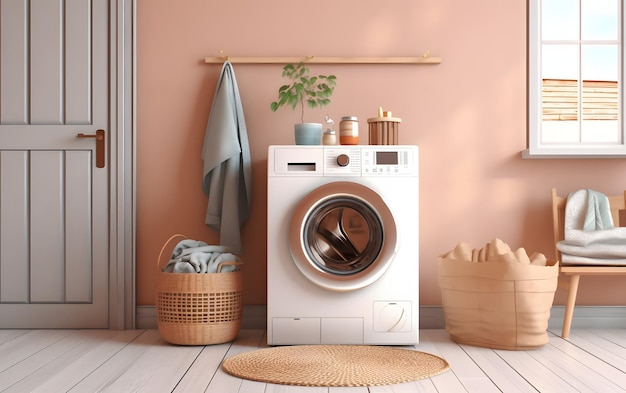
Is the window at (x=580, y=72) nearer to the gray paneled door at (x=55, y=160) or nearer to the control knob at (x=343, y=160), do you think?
the control knob at (x=343, y=160)

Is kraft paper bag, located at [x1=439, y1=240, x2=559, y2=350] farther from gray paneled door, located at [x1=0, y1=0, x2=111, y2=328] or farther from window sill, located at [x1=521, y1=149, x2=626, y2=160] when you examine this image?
gray paneled door, located at [x1=0, y1=0, x2=111, y2=328]

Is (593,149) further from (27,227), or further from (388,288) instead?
(27,227)

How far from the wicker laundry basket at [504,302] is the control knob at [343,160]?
627mm

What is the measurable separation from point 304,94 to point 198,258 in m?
0.97

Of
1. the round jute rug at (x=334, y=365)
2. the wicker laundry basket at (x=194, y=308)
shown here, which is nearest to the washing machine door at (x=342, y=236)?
the round jute rug at (x=334, y=365)

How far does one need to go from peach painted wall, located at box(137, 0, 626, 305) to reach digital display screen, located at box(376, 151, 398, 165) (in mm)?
510

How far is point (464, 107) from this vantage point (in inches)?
139

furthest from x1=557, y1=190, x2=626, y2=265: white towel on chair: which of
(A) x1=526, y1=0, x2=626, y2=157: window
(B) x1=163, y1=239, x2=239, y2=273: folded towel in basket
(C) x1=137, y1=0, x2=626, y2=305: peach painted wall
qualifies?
(B) x1=163, y1=239, x2=239, y2=273: folded towel in basket

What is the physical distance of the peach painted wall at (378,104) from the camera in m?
3.52

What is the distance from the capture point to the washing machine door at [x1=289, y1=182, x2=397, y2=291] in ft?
9.67

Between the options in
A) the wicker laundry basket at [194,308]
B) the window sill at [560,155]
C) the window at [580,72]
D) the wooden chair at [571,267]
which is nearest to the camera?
the wicker laundry basket at [194,308]

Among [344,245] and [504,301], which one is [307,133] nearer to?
[344,245]

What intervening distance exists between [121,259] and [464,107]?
1820 millimetres

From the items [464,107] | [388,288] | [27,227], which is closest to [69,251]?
[27,227]
